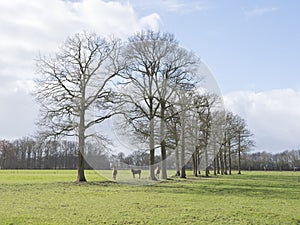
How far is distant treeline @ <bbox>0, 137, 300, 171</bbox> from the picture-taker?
2656 centimetres

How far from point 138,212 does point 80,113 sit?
18.0 meters

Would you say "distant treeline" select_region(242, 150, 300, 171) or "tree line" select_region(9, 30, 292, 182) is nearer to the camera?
"tree line" select_region(9, 30, 292, 182)

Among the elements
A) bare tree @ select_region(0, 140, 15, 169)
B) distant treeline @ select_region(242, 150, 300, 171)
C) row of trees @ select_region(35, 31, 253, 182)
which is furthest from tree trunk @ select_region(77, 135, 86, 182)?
distant treeline @ select_region(242, 150, 300, 171)

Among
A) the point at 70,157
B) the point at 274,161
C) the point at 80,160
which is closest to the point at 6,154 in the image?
the point at 70,157

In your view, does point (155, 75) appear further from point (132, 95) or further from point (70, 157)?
point (70, 157)

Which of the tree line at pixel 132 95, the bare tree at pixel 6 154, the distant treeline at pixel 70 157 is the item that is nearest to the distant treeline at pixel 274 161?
the distant treeline at pixel 70 157

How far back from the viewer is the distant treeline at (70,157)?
2656 centimetres

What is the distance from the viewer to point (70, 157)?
2709 inches

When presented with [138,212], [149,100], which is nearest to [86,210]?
[138,212]

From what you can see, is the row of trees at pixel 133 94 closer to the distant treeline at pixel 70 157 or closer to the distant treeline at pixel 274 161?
the distant treeline at pixel 70 157

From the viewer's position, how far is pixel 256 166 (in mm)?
121500

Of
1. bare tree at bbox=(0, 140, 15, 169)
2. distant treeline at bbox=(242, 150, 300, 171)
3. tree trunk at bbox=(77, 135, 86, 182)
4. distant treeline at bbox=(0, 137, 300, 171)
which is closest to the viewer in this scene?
distant treeline at bbox=(0, 137, 300, 171)

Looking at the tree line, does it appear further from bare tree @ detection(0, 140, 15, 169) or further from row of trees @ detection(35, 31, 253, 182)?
bare tree @ detection(0, 140, 15, 169)

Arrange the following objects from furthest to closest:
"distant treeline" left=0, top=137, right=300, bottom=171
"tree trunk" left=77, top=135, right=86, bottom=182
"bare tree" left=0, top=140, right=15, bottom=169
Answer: "bare tree" left=0, top=140, right=15, bottom=169
"tree trunk" left=77, top=135, right=86, bottom=182
"distant treeline" left=0, top=137, right=300, bottom=171
